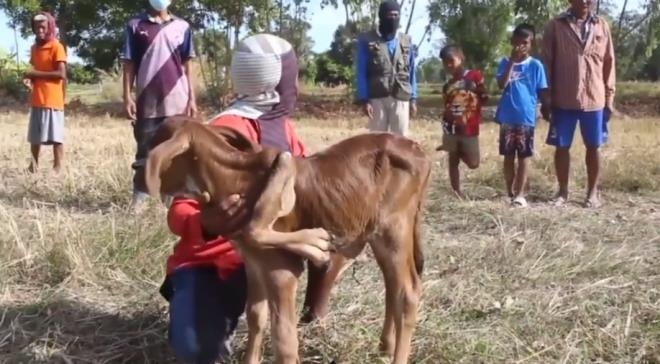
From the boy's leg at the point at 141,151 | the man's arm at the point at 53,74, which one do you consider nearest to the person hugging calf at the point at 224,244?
the boy's leg at the point at 141,151

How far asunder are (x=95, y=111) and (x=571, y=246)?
16.9 m

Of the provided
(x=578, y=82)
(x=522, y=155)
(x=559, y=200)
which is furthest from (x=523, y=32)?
(x=559, y=200)

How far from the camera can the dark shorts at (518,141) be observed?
7598mm

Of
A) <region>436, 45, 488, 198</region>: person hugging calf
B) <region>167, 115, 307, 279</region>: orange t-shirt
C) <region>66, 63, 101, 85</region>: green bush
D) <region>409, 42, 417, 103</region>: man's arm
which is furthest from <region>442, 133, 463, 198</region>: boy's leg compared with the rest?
<region>66, 63, 101, 85</region>: green bush

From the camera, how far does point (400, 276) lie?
136 inches

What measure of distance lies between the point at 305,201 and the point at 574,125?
4.82 m

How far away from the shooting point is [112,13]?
77.8ft

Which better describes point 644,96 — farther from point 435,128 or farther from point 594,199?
point 594,199

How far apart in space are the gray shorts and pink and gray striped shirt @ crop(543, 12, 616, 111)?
4.28 meters

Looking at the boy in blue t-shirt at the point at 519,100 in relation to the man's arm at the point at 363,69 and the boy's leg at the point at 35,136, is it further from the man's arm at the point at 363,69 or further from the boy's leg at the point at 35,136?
the boy's leg at the point at 35,136

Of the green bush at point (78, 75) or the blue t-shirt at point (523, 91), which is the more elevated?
the blue t-shirt at point (523, 91)

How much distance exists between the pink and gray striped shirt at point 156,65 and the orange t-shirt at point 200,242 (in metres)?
3.15

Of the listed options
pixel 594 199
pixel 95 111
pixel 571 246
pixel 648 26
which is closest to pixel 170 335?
pixel 571 246

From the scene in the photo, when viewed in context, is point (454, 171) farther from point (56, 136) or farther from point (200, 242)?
point (200, 242)
